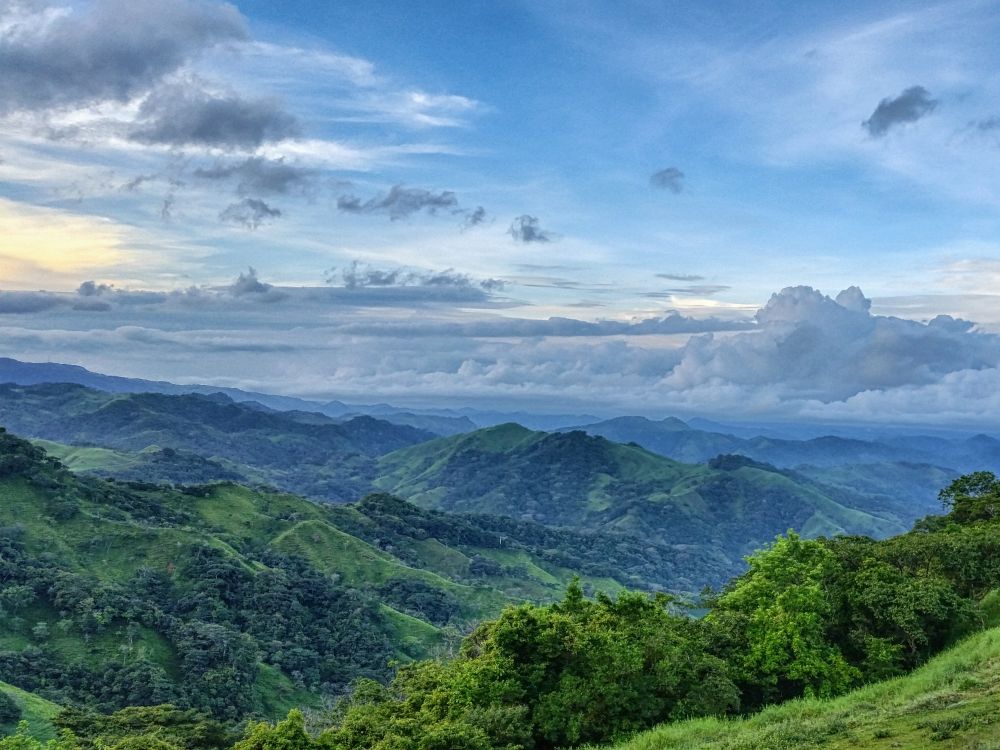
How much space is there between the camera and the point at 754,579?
54500 millimetres

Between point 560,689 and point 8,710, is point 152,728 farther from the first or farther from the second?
point 560,689

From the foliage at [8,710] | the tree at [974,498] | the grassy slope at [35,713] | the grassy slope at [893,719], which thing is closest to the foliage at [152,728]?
the grassy slope at [35,713]

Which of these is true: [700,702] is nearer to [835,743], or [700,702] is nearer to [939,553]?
[835,743]

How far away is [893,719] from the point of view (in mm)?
30781

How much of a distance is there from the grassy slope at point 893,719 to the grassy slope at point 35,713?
11456cm

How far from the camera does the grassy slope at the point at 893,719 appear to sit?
27797 millimetres

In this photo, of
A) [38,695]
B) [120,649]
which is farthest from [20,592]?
[38,695]

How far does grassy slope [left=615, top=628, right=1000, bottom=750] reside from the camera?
2780 cm

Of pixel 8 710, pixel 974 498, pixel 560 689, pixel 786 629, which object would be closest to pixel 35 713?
pixel 8 710

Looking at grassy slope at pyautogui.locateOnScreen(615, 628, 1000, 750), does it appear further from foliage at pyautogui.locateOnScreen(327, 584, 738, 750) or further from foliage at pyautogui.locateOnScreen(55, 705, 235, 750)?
foliage at pyautogui.locateOnScreen(55, 705, 235, 750)

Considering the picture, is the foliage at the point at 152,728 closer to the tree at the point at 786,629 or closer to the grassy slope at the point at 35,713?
the grassy slope at the point at 35,713

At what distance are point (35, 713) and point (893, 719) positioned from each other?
132577 mm

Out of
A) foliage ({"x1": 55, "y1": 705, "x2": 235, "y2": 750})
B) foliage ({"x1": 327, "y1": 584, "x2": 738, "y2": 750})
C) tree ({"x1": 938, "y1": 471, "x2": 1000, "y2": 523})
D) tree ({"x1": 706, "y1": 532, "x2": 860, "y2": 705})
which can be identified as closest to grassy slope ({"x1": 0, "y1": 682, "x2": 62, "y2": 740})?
foliage ({"x1": 55, "y1": 705, "x2": 235, "y2": 750})

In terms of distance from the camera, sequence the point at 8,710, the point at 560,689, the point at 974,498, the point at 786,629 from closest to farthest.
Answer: the point at 560,689 < the point at 786,629 < the point at 974,498 < the point at 8,710
